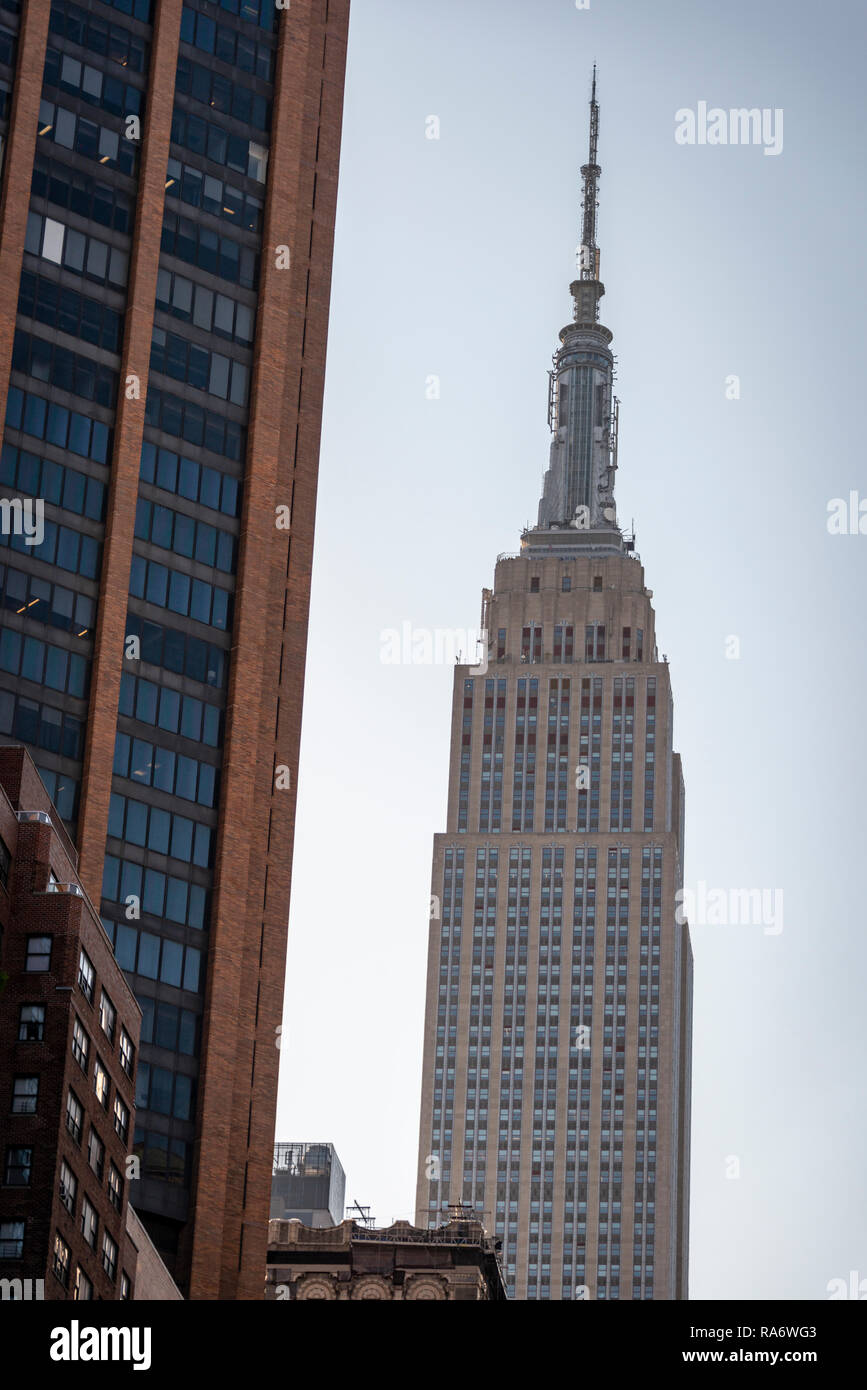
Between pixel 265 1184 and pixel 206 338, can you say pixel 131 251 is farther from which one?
pixel 265 1184

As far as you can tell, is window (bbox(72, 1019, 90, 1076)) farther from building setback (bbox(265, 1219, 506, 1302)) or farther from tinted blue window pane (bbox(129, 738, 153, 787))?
building setback (bbox(265, 1219, 506, 1302))

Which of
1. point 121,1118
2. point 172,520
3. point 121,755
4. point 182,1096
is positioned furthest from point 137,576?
point 121,1118

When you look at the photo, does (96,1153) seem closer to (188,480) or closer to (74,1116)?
(74,1116)

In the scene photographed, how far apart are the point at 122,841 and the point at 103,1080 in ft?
81.6

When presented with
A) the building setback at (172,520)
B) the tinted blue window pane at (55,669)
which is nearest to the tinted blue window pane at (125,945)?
the building setback at (172,520)

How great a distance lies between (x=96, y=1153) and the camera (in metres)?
82.1

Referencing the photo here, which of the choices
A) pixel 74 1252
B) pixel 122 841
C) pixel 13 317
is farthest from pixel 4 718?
pixel 74 1252

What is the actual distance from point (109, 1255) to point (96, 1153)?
3.63 m

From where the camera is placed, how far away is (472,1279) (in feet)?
490

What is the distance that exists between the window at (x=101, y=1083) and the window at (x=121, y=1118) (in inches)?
67.8

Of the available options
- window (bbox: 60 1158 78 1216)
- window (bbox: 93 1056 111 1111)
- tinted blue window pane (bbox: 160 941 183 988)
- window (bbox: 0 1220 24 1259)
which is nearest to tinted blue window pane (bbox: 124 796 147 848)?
tinted blue window pane (bbox: 160 941 183 988)

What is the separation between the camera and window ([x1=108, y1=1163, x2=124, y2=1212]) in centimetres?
8431

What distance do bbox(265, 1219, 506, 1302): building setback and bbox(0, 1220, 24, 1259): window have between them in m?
74.7
